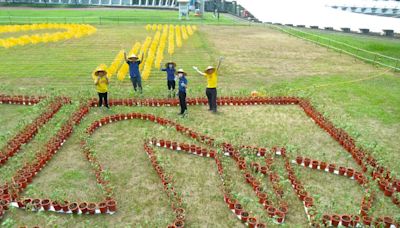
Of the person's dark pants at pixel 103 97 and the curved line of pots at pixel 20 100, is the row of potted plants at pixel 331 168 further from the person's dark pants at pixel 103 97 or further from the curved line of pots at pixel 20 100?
the curved line of pots at pixel 20 100

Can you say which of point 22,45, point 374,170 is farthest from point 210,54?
point 374,170

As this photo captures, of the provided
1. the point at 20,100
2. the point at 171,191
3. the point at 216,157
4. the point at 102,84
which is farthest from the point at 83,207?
the point at 20,100

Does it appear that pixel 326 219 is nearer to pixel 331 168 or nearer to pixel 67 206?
pixel 331 168

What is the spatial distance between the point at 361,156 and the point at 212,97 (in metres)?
5.70

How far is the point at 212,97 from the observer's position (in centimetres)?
1349

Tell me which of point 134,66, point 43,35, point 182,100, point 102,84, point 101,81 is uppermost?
point 43,35

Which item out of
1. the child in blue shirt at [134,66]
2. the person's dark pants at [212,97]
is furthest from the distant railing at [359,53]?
the child in blue shirt at [134,66]

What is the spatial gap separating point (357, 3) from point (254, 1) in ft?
54.9

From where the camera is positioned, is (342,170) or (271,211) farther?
(342,170)

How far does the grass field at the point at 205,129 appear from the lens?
8039mm

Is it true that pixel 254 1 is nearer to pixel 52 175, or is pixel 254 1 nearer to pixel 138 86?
pixel 138 86

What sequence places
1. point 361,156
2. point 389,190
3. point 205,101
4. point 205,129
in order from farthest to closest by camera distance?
point 205,101 → point 205,129 → point 361,156 → point 389,190

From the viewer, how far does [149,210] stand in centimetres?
787

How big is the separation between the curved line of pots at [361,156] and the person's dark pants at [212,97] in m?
3.61
